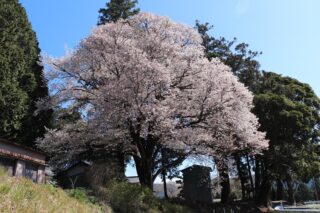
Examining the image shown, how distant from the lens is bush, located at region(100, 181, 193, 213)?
13836mm

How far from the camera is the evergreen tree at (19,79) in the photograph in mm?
20750

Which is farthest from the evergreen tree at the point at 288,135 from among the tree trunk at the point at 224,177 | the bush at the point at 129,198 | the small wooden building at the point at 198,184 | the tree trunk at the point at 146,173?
the bush at the point at 129,198

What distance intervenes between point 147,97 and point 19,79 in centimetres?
913

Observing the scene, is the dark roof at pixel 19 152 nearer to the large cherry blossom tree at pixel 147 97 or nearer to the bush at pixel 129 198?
the large cherry blossom tree at pixel 147 97

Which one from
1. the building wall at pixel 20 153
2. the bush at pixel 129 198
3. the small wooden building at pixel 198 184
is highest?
the building wall at pixel 20 153

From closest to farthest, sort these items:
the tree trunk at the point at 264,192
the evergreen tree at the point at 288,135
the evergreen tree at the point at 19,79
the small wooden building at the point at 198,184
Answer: the evergreen tree at the point at 19,79, the small wooden building at the point at 198,184, the evergreen tree at the point at 288,135, the tree trunk at the point at 264,192

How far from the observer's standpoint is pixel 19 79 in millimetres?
22844

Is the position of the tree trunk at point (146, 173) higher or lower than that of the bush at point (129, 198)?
higher

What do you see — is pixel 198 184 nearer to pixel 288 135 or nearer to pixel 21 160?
pixel 288 135

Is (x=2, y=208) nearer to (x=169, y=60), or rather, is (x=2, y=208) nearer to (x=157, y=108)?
(x=157, y=108)

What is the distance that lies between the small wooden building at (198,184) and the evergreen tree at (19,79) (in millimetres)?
10611

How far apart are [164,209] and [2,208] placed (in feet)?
41.3

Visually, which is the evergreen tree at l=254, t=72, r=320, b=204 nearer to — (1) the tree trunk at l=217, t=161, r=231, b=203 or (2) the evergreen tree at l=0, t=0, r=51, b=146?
(1) the tree trunk at l=217, t=161, r=231, b=203

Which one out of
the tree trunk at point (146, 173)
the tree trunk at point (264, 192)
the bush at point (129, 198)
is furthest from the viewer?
the tree trunk at point (264, 192)
